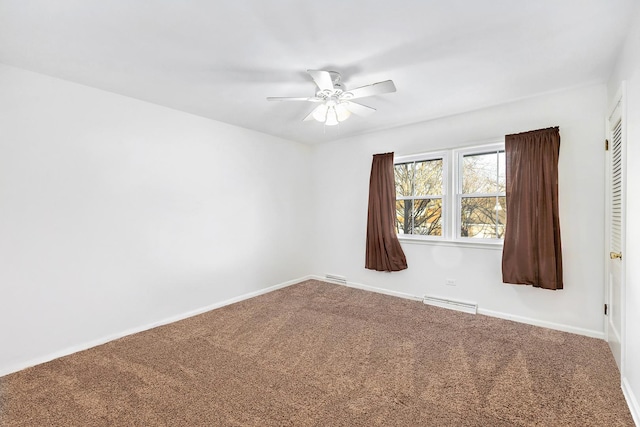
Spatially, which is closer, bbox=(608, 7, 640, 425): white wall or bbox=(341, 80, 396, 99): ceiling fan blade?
bbox=(608, 7, 640, 425): white wall

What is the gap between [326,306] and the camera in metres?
3.74

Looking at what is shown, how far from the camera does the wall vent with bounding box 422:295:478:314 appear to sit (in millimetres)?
3461

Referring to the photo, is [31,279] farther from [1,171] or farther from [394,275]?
[394,275]

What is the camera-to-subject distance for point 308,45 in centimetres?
205

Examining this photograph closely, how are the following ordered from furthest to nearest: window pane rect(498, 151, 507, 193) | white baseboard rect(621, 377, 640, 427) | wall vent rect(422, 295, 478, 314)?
wall vent rect(422, 295, 478, 314) < window pane rect(498, 151, 507, 193) < white baseboard rect(621, 377, 640, 427)

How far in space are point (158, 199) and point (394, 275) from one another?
3.16m

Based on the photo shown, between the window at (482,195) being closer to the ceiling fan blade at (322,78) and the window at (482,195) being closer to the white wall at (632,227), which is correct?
the white wall at (632,227)

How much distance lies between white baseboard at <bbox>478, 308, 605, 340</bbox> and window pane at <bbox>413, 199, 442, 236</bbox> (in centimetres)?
109

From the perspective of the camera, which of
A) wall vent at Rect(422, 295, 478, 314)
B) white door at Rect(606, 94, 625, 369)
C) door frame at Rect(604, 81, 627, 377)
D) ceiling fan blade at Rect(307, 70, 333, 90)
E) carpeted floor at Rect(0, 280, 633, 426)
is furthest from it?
wall vent at Rect(422, 295, 478, 314)

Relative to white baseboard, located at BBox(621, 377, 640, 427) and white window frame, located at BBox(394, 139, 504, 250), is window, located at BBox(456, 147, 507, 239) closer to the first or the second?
white window frame, located at BBox(394, 139, 504, 250)

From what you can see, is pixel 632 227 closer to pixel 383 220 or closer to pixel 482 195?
pixel 482 195

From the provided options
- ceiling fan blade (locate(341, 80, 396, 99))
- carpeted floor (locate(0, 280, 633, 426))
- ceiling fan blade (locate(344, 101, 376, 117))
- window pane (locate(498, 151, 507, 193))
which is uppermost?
ceiling fan blade (locate(344, 101, 376, 117))

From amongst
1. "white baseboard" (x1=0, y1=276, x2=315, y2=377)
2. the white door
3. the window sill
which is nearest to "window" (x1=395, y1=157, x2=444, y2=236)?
the window sill

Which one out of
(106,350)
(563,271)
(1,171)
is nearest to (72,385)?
Answer: (106,350)
